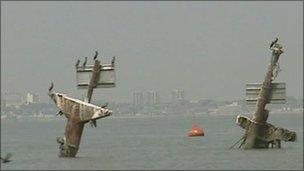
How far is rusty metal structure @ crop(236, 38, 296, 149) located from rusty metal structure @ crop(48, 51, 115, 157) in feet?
47.3

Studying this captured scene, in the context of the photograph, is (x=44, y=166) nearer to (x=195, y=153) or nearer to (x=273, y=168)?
(x=273, y=168)

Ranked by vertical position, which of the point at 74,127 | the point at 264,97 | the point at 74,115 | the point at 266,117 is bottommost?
the point at 266,117

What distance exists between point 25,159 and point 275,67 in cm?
2027

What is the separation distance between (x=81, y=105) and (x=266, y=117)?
57.2 feet

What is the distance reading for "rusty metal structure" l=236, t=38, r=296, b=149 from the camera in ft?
252

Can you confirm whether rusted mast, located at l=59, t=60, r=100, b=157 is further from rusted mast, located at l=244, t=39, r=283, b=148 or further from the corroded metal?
rusted mast, located at l=244, t=39, r=283, b=148

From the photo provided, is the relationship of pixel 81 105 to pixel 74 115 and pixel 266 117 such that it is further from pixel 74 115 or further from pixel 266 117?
pixel 266 117

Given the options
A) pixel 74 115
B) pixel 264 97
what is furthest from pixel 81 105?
pixel 264 97

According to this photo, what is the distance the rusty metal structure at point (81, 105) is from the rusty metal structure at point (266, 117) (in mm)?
14420

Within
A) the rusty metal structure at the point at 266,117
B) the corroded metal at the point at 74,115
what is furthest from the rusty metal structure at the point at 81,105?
the rusty metal structure at the point at 266,117

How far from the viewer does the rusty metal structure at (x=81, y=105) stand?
6494 centimetres

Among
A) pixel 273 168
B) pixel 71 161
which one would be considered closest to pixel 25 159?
pixel 71 161

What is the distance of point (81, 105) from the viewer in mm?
65125

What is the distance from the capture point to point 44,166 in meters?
70.1
